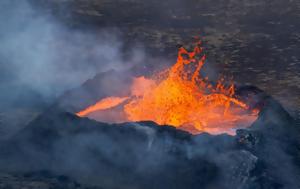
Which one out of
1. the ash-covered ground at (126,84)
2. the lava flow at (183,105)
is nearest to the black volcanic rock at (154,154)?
the ash-covered ground at (126,84)

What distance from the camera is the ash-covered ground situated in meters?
6.13

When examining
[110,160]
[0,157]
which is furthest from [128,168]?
[0,157]

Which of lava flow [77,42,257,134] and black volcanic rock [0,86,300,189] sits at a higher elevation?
lava flow [77,42,257,134]

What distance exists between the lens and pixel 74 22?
41.7ft

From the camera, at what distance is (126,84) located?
26.2 feet

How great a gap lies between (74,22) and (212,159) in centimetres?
747

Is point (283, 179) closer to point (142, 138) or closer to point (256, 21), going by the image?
point (142, 138)

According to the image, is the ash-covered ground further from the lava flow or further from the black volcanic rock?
the lava flow

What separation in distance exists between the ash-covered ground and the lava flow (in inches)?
10.1

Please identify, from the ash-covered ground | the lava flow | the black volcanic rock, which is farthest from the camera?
the lava flow

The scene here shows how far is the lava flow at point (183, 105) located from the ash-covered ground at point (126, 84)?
0.26 meters

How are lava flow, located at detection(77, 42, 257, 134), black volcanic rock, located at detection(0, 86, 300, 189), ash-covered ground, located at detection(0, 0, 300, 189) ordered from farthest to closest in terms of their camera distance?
lava flow, located at detection(77, 42, 257, 134), ash-covered ground, located at detection(0, 0, 300, 189), black volcanic rock, located at detection(0, 86, 300, 189)

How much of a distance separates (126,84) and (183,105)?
1203 mm

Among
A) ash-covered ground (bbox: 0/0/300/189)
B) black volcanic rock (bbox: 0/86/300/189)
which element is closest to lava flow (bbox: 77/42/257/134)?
ash-covered ground (bbox: 0/0/300/189)
